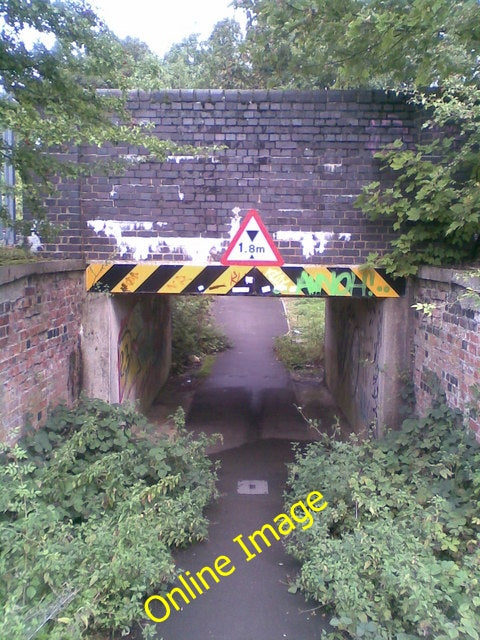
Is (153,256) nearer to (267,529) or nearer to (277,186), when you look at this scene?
(277,186)

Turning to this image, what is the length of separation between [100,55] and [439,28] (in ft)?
10.3

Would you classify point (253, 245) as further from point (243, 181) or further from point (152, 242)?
point (152, 242)

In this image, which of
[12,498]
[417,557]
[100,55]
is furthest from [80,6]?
[417,557]

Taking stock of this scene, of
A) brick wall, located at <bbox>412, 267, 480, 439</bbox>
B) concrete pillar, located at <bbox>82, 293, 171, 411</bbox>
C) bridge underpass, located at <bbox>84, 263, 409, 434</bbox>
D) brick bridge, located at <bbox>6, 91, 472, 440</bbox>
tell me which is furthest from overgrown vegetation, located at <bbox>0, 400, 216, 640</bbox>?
brick wall, located at <bbox>412, 267, 480, 439</bbox>

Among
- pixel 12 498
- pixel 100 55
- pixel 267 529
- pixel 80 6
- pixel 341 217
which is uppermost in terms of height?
pixel 80 6

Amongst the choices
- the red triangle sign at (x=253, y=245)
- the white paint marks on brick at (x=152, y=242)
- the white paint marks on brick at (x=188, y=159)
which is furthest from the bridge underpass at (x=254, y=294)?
the white paint marks on brick at (x=188, y=159)

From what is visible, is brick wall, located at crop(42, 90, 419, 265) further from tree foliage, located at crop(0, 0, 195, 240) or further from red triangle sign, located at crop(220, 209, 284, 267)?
tree foliage, located at crop(0, 0, 195, 240)

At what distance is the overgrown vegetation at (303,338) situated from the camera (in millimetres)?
13672

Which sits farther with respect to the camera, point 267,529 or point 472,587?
point 267,529

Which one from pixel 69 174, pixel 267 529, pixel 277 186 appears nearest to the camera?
pixel 69 174

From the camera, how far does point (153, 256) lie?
6.42 meters

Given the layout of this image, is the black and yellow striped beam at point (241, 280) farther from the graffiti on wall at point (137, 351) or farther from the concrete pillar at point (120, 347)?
the graffiti on wall at point (137, 351)

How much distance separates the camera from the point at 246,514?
218 inches

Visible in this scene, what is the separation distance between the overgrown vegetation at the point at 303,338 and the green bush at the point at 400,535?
8029 mm
